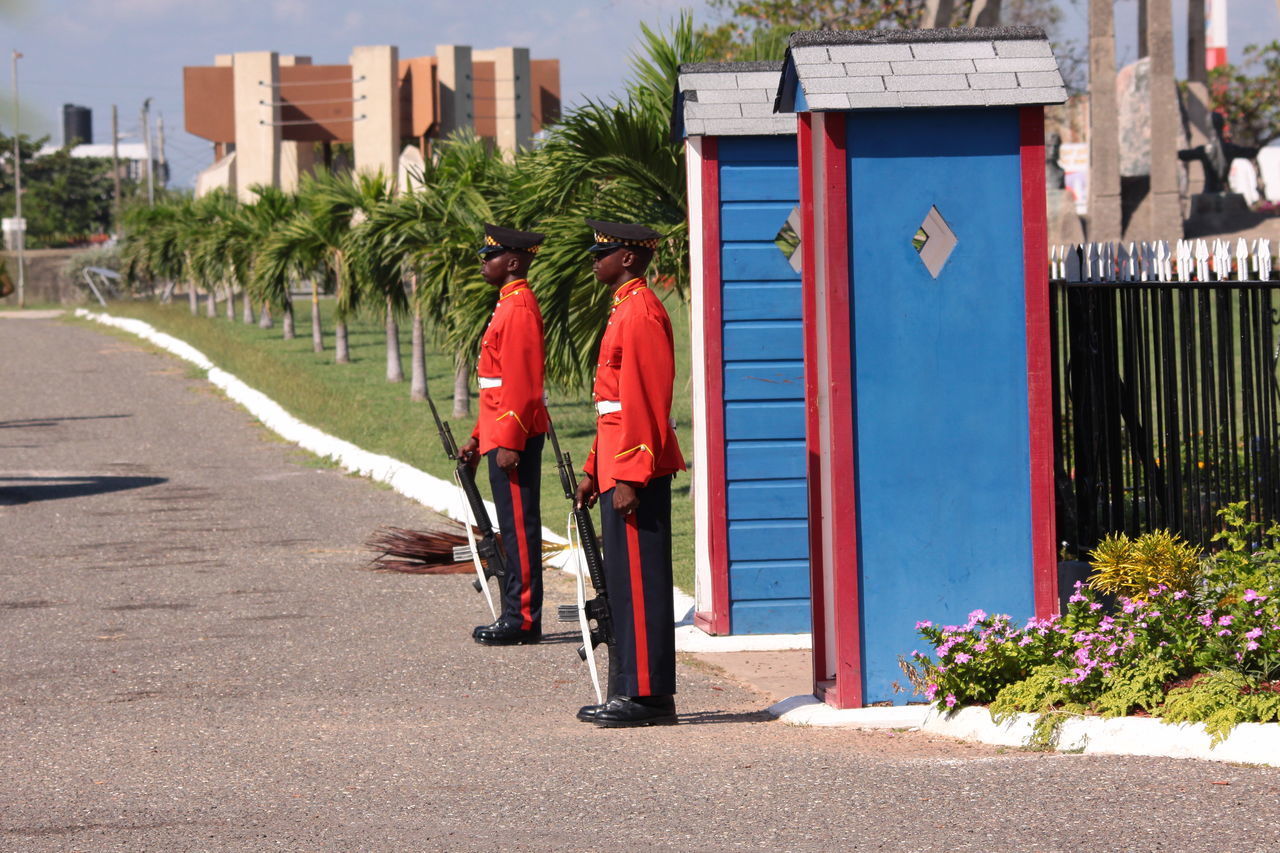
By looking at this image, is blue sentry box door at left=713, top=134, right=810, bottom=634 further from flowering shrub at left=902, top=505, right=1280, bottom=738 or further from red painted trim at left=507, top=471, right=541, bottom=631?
flowering shrub at left=902, top=505, right=1280, bottom=738

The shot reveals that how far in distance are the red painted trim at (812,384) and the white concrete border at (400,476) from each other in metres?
0.71

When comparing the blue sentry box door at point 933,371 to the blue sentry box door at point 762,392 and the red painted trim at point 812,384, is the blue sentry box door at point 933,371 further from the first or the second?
the blue sentry box door at point 762,392

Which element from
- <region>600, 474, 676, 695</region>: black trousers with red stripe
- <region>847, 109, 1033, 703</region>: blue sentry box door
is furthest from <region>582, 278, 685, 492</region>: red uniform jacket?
<region>847, 109, 1033, 703</region>: blue sentry box door

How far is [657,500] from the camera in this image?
6648 millimetres

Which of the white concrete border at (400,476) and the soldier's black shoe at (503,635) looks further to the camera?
the white concrete border at (400,476)

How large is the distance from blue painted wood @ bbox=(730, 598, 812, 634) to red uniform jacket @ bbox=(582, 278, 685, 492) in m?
2.11

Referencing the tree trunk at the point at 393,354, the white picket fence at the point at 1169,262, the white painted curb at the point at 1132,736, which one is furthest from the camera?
the tree trunk at the point at 393,354

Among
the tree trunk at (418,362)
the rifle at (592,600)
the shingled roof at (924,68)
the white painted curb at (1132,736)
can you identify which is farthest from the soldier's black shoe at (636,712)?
the tree trunk at (418,362)

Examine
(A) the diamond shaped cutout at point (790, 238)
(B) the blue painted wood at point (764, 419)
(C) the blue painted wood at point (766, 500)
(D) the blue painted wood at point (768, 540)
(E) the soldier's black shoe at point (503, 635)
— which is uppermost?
(A) the diamond shaped cutout at point (790, 238)

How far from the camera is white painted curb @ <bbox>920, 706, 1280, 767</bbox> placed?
537 cm

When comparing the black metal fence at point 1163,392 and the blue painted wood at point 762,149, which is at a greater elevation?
the blue painted wood at point 762,149

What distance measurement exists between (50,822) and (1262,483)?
192 inches

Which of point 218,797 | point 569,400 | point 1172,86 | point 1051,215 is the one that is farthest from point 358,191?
point 218,797

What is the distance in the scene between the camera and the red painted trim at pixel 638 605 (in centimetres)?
659
